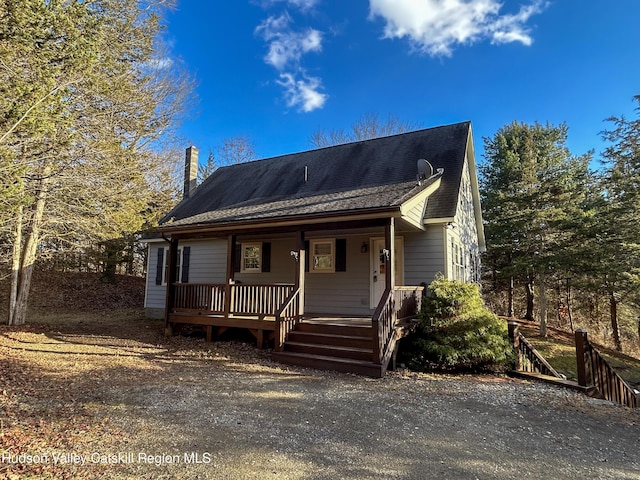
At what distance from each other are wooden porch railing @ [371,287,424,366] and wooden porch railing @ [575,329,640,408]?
2989mm

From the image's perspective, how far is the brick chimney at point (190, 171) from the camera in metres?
15.3

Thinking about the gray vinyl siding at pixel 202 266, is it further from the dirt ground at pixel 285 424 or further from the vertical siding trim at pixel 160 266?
the dirt ground at pixel 285 424

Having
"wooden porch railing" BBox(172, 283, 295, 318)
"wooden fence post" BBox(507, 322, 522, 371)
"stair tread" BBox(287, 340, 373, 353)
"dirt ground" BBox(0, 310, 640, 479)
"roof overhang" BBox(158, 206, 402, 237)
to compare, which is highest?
"roof overhang" BBox(158, 206, 402, 237)

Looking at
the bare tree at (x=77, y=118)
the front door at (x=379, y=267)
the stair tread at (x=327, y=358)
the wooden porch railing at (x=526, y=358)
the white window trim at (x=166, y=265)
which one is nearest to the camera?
the bare tree at (x=77, y=118)

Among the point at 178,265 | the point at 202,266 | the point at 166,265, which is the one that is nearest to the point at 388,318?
the point at 202,266

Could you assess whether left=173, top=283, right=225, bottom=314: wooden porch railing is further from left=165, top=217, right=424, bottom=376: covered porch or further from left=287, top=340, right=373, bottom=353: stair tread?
left=287, top=340, right=373, bottom=353: stair tread

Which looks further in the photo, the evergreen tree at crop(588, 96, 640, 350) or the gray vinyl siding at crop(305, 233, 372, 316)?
the evergreen tree at crop(588, 96, 640, 350)

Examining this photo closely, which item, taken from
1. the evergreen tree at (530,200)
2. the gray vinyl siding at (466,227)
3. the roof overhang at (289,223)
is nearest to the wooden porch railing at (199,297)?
the roof overhang at (289,223)

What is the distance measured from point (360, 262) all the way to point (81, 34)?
7696mm

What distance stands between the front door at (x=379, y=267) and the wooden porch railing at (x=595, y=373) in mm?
3934

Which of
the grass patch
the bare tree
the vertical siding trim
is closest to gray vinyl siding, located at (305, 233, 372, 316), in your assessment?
the bare tree

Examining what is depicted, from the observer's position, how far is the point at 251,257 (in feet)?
37.7

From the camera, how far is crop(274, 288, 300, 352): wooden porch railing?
24.0 ft

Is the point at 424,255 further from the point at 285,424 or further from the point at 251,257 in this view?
the point at 285,424
